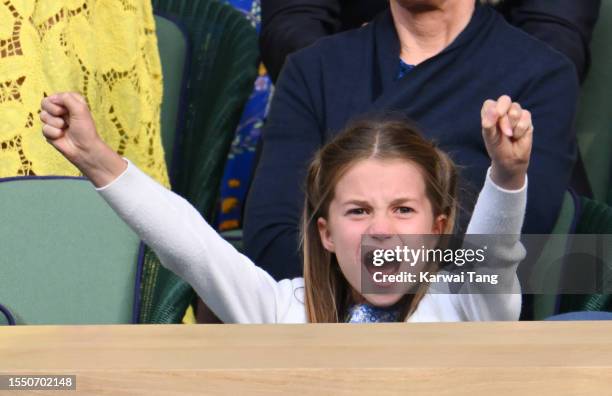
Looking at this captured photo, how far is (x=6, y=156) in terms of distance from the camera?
1.85 m

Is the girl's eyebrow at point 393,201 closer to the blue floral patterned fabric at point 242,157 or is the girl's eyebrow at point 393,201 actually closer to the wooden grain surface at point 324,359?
the wooden grain surface at point 324,359

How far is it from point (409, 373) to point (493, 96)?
1.30 meters

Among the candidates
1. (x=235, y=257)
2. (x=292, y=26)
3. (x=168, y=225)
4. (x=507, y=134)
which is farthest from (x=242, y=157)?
(x=507, y=134)

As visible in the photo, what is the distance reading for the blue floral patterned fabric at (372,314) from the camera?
1508 millimetres

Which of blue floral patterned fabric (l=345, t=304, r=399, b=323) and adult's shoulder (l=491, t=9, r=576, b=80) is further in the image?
adult's shoulder (l=491, t=9, r=576, b=80)

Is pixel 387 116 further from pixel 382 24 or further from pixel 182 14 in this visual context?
pixel 182 14

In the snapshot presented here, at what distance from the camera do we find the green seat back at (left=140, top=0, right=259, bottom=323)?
2381 mm

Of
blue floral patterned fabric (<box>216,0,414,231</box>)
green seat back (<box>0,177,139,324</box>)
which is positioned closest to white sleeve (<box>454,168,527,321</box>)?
green seat back (<box>0,177,139,324</box>)

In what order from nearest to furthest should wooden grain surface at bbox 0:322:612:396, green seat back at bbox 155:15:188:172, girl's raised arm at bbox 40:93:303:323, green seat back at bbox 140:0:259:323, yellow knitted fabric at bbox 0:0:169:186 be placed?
wooden grain surface at bbox 0:322:612:396, girl's raised arm at bbox 40:93:303:323, yellow knitted fabric at bbox 0:0:169:186, green seat back at bbox 140:0:259:323, green seat back at bbox 155:15:188:172

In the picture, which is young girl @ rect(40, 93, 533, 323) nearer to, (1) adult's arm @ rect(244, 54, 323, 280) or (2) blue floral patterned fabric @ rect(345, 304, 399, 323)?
(2) blue floral patterned fabric @ rect(345, 304, 399, 323)

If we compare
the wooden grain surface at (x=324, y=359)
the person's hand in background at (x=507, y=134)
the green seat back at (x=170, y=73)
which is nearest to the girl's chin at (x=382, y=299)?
the person's hand in background at (x=507, y=134)

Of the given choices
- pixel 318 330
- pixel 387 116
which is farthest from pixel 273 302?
pixel 318 330

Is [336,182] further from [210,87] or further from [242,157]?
[242,157]

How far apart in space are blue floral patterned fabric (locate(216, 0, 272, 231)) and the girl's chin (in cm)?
122
